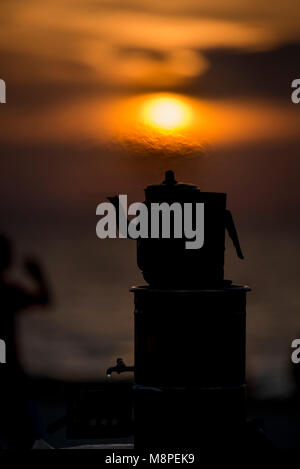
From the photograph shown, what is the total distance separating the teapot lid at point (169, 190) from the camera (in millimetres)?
5566

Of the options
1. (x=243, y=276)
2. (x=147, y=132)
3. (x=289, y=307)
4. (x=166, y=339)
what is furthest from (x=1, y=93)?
(x=243, y=276)

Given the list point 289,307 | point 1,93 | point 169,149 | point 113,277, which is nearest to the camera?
point 169,149

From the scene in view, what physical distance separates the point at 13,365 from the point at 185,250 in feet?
4.50

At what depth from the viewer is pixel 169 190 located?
558cm

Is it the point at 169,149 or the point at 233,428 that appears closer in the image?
the point at 233,428

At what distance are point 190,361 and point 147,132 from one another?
2.19m

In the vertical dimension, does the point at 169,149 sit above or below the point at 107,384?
above

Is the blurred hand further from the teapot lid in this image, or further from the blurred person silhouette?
the teapot lid

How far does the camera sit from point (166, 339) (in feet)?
17.5

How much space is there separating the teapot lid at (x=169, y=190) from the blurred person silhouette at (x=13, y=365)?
0.85m

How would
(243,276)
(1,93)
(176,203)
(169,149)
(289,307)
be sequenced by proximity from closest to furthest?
(176,203) → (169,149) → (1,93) → (289,307) → (243,276)

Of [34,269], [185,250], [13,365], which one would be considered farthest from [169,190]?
[13,365]

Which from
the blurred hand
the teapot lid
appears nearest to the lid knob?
the teapot lid
